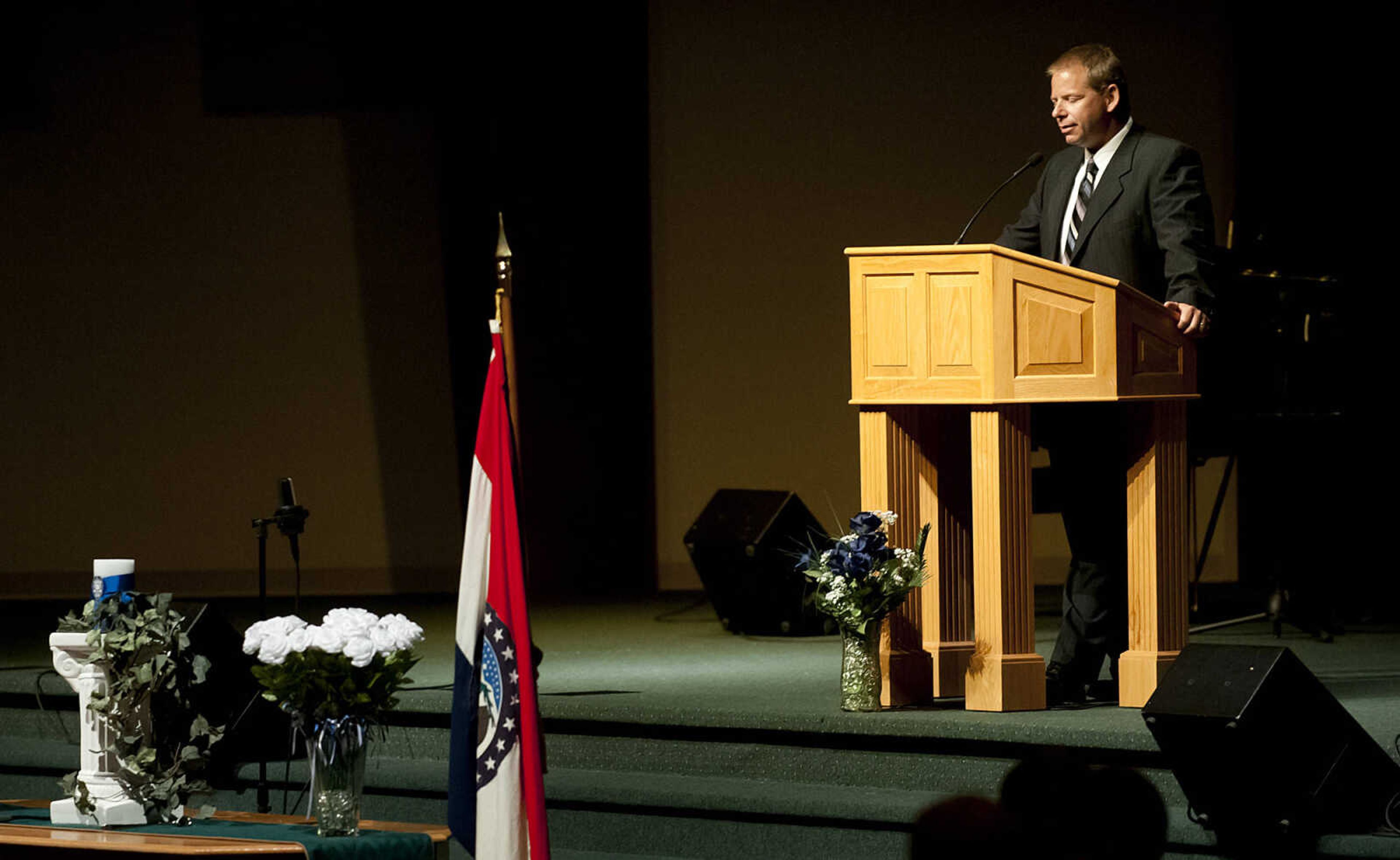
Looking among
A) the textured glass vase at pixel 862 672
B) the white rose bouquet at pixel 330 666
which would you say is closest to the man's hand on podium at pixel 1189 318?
the textured glass vase at pixel 862 672

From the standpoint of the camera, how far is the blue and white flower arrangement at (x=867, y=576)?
4477 millimetres

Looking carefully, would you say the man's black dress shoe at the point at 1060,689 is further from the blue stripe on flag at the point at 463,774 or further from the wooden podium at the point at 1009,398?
→ the blue stripe on flag at the point at 463,774

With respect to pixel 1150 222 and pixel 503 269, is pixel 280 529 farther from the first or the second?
pixel 1150 222

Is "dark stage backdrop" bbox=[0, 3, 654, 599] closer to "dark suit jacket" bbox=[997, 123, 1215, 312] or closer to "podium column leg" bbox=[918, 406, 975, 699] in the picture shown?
"podium column leg" bbox=[918, 406, 975, 699]

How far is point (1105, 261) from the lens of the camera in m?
4.64

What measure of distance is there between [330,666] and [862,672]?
1.60m

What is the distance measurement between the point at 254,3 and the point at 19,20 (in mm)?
1082

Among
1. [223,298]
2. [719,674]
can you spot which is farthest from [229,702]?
[223,298]

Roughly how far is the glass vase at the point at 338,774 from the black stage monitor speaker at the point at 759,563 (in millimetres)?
3055

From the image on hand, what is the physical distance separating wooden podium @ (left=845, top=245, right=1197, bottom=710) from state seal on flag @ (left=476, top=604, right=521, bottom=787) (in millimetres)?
1211

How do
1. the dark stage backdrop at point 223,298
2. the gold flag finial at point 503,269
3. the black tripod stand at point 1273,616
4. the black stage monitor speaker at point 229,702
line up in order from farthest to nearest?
the dark stage backdrop at point 223,298 → the black tripod stand at point 1273,616 → the black stage monitor speaker at point 229,702 → the gold flag finial at point 503,269

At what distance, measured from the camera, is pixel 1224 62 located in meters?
7.68

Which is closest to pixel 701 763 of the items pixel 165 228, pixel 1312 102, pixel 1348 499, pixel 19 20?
pixel 1348 499

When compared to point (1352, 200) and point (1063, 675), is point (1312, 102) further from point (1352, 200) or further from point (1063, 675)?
point (1063, 675)
